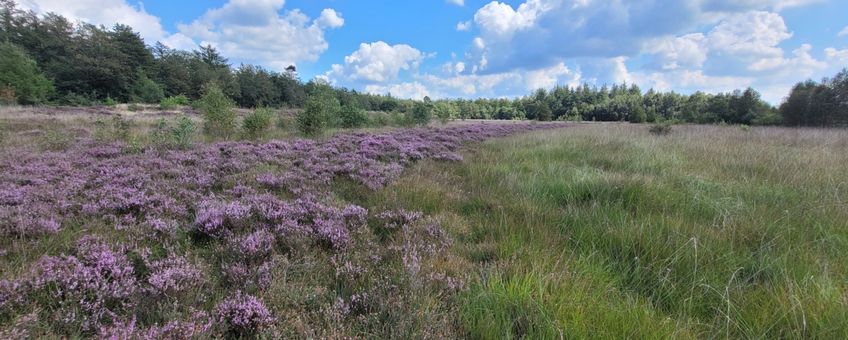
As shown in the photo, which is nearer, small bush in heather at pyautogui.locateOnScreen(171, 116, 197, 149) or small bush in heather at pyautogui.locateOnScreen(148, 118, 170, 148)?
small bush in heather at pyautogui.locateOnScreen(148, 118, 170, 148)

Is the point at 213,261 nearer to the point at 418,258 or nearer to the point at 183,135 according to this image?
the point at 418,258

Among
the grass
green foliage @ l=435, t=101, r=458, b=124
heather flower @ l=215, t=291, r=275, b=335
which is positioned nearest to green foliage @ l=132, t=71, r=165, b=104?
green foliage @ l=435, t=101, r=458, b=124

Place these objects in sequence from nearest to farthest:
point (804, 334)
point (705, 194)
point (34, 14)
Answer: point (804, 334), point (705, 194), point (34, 14)

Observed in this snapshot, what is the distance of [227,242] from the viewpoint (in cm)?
306

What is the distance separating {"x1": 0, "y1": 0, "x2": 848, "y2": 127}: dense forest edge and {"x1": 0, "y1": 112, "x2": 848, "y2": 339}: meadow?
12.9 meters

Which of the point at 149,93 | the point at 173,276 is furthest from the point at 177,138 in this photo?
the point at 149,93

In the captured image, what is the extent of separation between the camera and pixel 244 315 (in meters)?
1.91

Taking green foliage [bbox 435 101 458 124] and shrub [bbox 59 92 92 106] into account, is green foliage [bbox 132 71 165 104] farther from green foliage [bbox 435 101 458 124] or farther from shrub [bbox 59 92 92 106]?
green foliage [bbox 435 101 458 124]

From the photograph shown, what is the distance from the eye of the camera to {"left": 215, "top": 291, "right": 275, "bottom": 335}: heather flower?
73.7 inches

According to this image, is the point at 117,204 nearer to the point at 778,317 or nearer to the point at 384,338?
the point at 384,338

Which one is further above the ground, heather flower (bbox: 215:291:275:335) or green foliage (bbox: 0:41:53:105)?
green foliage (bbox: 0:41:53:105)

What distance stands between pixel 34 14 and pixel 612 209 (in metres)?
94.8

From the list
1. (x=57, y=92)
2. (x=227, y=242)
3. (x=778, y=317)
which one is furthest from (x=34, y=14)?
(x=778, y=317)

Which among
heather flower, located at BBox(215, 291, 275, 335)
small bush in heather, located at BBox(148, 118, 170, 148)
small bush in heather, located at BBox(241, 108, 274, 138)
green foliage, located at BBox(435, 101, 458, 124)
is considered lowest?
heather flower, located at BBox(215, 291, 275, 335)
